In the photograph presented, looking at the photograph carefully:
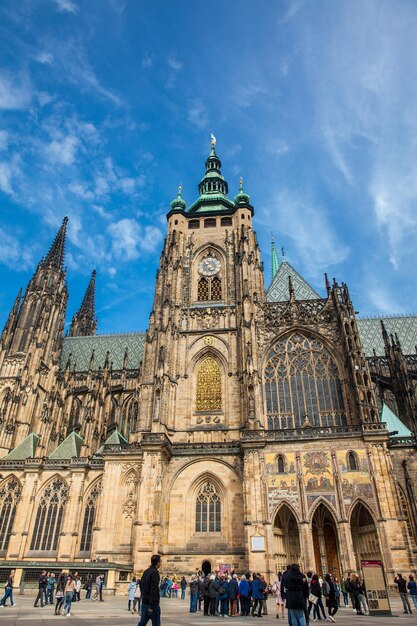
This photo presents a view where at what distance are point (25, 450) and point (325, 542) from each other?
23.8 meters

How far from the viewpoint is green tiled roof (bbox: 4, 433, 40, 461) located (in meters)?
34.9

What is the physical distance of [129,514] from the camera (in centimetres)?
2792

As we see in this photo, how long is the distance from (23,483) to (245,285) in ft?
73.5

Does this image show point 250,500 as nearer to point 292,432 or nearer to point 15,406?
point 292,432

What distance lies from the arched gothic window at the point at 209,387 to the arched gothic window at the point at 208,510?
18.0 feet

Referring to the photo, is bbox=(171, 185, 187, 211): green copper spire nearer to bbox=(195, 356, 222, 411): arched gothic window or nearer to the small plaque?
bbox=(195, 356, 222, 411): arched gothic window

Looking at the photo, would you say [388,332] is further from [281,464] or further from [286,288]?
[281,464]

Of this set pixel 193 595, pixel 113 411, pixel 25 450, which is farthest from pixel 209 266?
pixel 193 595

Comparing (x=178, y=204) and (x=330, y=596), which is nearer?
(x=330, y=596)

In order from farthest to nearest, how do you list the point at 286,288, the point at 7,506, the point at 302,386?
the point at 286,288 < the point at 7,506 < the point at 302,386

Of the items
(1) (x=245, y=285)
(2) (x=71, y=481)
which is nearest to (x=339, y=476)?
(1) (x=245, y=285)

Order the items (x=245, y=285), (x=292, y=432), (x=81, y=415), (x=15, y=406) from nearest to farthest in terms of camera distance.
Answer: (x=292, y=432)
(x=245, y=285)
(x=15, y=406)
(x=81, y=415)

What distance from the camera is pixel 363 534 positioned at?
25.0 metres

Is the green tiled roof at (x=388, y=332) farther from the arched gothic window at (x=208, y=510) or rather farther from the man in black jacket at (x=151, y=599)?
the man in black jacket at (x=151, y=599)
